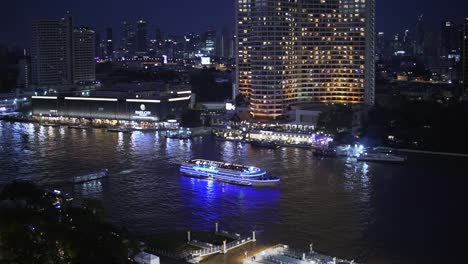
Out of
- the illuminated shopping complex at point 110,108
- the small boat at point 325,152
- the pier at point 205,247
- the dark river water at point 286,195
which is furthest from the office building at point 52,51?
the pier at point 205,247

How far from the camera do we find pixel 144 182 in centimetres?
1025

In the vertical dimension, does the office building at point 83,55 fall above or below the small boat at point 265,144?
above

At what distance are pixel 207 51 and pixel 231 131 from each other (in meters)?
35.6

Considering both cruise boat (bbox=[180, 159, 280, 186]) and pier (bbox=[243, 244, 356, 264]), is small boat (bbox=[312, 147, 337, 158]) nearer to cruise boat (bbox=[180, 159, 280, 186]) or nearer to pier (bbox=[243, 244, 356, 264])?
cruise boat (bbox=[180, 159, 280, 186])

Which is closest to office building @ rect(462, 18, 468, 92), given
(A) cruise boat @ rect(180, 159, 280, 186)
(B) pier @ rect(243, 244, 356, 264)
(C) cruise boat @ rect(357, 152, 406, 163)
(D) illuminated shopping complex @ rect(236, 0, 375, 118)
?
(D) illuminated shopping complex @ rect(236, 0, 375, 118)

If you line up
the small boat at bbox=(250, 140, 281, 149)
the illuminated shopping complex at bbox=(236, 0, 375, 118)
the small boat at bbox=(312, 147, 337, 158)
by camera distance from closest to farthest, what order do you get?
1. the small boat at bbox=(312, 147, 337, 158)
2. the small boat at bbox=(250, 140, 281, 149)
3. the illuminated shopping complex at bbox=(236, 0, 375, 118)

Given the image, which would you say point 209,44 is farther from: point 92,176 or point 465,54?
point 92,176

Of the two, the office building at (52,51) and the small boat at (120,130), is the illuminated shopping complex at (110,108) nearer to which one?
the small boat at (120,130)

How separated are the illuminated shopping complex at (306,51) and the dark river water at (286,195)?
13.0ft

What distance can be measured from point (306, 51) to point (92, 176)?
1017 cm

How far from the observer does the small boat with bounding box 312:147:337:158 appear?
13000 mm

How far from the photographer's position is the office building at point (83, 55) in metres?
28.8

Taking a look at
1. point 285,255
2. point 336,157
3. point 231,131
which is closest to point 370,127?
point 336,157

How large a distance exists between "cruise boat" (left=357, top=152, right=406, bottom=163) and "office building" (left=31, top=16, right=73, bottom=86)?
58.8 feet
